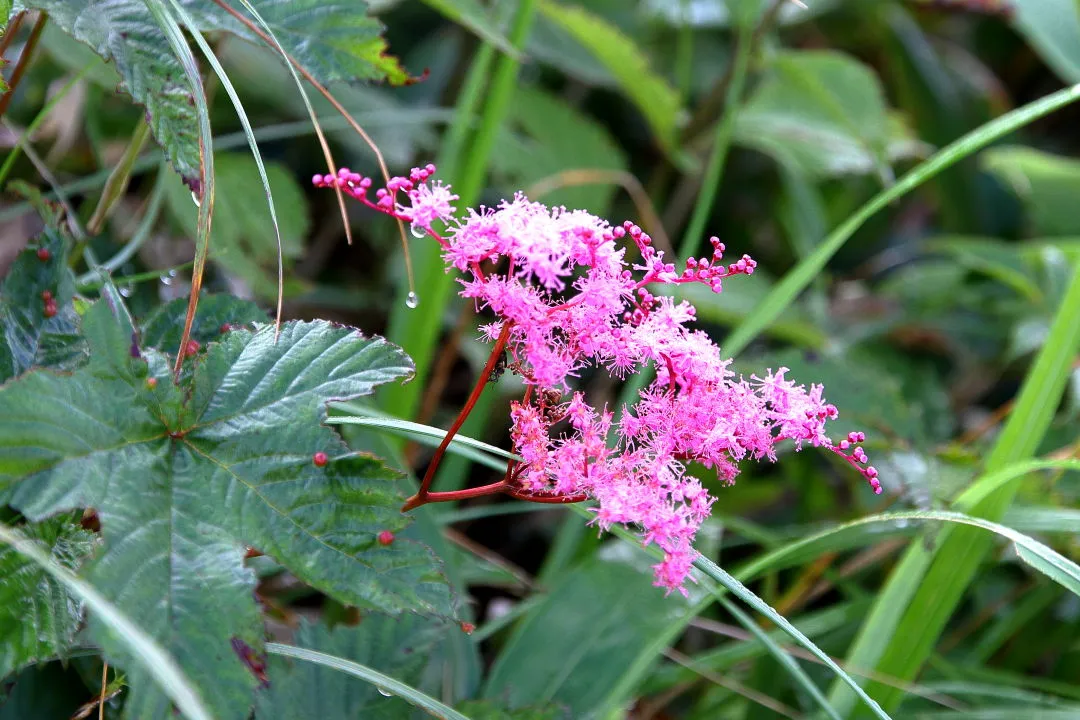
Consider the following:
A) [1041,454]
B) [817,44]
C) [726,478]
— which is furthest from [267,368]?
[817,44]

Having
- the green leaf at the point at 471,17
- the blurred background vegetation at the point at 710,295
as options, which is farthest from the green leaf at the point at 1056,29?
the green leaf at the point at 471,17

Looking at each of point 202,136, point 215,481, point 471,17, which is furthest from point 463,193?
point 215,481

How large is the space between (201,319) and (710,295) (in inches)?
35.5

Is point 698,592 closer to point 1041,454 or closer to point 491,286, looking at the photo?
point 1041,454

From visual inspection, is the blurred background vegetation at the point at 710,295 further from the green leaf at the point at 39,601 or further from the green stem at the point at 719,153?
the green leaf at the point at 39,601

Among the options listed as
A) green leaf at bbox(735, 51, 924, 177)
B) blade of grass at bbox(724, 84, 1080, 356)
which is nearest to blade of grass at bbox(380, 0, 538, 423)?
blade of grass at bbox(724, 84, 1080, 356)

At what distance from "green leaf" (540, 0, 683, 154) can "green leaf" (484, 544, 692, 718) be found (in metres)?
0.82

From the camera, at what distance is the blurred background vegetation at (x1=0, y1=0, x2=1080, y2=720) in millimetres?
993

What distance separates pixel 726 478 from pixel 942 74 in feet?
6.35

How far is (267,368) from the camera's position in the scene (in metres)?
0.59

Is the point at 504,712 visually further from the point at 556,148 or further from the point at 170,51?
the point at 556,148

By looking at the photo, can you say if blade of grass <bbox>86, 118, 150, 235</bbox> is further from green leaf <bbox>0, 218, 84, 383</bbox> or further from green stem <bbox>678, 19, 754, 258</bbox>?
green stem <bbox>678, 19, 754, 258</bbox>

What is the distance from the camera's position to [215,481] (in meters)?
0.56

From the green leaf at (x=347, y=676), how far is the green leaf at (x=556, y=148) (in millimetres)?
896
